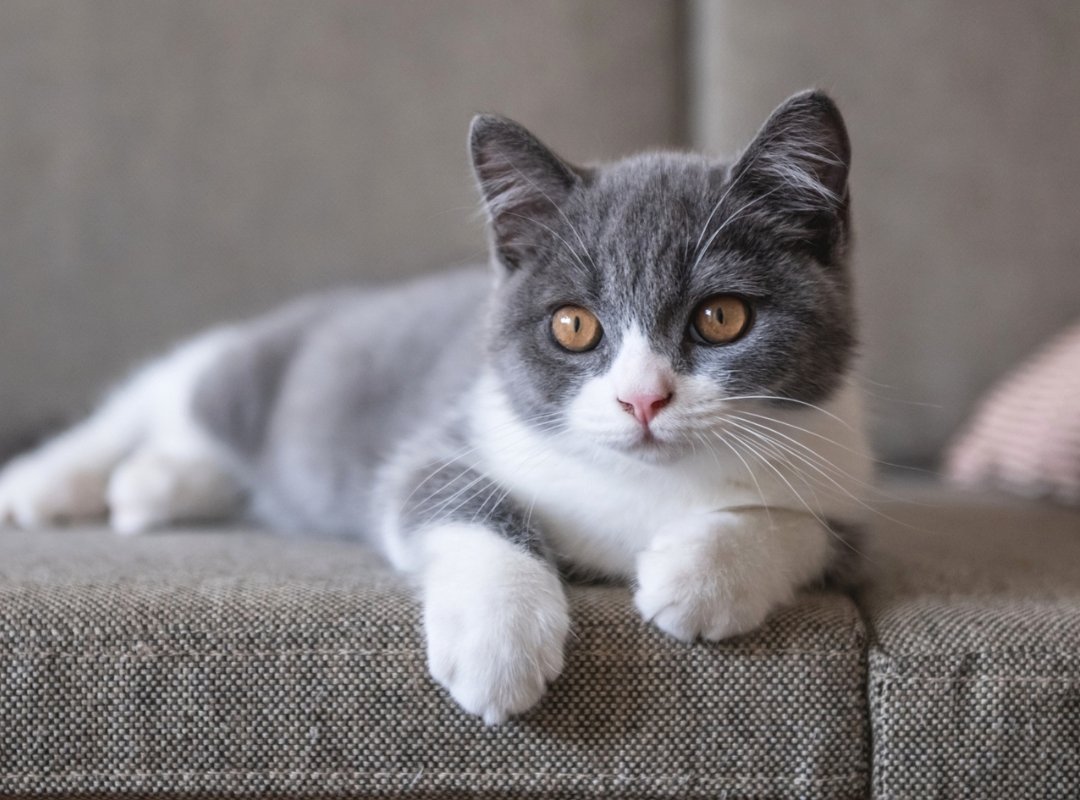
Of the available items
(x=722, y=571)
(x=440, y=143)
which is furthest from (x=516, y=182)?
(x=440, y=143)

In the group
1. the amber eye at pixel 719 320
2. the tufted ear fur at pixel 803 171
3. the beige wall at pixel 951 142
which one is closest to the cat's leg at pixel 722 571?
the amber eye at pixel 719 320

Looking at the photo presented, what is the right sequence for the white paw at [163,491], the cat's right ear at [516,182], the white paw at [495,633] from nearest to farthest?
the white paw at [495,633] → the cat's right ear at [516,182] → the white paw at [163,491]

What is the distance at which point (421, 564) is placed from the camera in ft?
3.58

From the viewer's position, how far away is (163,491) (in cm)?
153

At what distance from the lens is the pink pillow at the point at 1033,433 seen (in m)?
1.66

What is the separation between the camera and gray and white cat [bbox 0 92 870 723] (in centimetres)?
92

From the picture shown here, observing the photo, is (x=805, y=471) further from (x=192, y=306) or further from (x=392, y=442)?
(x=192, y=306)

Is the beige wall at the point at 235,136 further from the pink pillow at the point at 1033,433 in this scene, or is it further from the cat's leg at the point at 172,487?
the pink pillow at the point at 1033,433

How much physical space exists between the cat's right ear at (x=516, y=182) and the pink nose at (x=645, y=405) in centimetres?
28

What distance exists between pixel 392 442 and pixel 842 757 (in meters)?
0.82

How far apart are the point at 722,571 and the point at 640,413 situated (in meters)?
0.18

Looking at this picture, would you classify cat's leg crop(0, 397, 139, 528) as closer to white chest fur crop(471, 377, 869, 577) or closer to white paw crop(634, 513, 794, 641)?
white chest fur crop(471, 377, 869, 577)

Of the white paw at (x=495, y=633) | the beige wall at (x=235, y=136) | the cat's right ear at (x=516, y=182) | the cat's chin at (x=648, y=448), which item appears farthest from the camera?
the beige wall at (x=235, y=136)

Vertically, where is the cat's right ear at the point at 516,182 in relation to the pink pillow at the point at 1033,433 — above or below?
above
